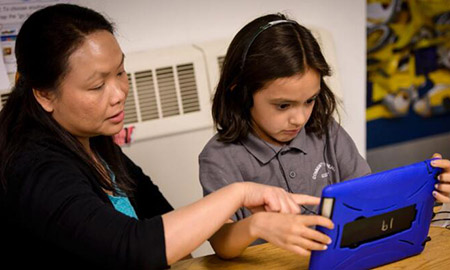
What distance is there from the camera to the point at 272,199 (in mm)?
1079

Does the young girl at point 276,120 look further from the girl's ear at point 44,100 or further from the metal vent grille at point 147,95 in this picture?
the metal vent grille at point 147,95

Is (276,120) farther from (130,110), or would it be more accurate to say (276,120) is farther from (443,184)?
(130,110)

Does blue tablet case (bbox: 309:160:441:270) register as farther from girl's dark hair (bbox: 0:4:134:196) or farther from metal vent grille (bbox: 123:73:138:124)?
metal vent grille (bbox: 123:73:138:124)

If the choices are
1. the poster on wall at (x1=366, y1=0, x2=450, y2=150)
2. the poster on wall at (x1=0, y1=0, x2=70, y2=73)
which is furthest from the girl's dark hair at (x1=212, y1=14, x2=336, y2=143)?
the poster on wall at (x1=366, y1=0, x2=450, y2=150)

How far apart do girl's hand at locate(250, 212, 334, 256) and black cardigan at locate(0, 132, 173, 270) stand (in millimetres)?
219

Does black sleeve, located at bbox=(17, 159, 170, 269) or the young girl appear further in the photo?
the young girl

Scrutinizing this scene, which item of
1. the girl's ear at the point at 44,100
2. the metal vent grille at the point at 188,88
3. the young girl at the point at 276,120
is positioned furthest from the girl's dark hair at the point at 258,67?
the metal vent grille at the point at 188,88

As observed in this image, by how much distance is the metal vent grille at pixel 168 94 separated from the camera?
2072mm

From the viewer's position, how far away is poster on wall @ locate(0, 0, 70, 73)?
1900mm

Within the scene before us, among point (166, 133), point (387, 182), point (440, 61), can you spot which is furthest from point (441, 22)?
point (387, 182)

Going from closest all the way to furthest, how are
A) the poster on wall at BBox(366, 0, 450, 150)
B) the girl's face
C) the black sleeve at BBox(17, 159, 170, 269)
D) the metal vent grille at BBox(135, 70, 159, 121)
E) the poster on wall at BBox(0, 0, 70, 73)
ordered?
the black sleeve at BBox(17, 159, 170, 269), the girl's face, the poster on wall at BBox(0, 0, 70, 73), the metal vent grille at BBox(135, 70, 159, 121), the poster on wall at BBox(366, 0, 450, 150)

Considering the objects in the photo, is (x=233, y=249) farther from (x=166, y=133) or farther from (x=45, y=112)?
(x=166, y=133)

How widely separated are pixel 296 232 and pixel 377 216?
16 cm

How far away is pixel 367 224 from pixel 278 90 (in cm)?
45
